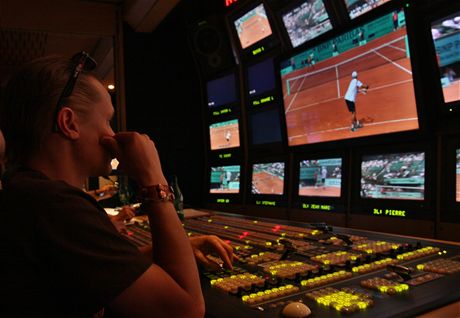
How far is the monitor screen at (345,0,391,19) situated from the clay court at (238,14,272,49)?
0.67m

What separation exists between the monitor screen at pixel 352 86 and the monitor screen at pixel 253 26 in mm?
426

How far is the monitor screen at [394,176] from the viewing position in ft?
6.31

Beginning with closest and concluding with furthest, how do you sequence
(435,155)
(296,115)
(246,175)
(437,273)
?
(437,273), (435,155), (296,115), (246,175)

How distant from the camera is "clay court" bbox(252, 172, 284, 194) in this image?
2816mm

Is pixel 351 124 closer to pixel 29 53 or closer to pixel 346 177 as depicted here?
pixel 346 177

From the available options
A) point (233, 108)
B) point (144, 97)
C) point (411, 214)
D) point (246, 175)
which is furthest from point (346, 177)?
point (144, 97)

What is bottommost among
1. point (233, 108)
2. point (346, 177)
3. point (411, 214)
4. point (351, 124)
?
point (411, 214)

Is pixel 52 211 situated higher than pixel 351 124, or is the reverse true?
pixel 351 124

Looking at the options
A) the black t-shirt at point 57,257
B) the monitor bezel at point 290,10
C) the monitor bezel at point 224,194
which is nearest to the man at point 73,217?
the black t-shirt at point 57,257

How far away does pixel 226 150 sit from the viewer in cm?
339

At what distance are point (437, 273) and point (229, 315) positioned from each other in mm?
553

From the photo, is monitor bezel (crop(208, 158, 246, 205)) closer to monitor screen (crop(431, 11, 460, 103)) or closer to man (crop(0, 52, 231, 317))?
monitor screen (crop(431, 11, 460, 103))

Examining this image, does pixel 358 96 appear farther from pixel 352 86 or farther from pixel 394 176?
pixel 394 176

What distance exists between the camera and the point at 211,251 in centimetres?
114
